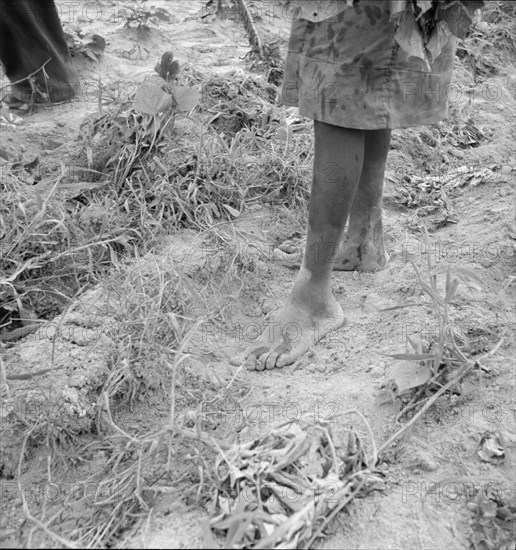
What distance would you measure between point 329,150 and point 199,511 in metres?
1.05

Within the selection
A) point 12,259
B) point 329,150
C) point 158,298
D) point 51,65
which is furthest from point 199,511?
point 51,65

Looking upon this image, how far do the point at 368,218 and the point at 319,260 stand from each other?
1.36 ft

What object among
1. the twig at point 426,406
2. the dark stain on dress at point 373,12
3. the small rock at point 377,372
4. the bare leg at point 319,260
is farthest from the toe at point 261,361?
the dark stain on dress at point 373,12

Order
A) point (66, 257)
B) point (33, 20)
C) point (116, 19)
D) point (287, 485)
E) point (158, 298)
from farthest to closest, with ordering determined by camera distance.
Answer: point (116, 19) < point (33, 20) < point (66, 257) < point (158, 298) < point (287, 485)

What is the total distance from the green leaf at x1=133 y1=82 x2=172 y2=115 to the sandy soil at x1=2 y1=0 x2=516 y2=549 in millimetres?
441

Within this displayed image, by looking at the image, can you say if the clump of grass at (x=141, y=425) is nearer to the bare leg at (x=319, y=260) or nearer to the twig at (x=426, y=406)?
the bare leg at (x=319, y=260)

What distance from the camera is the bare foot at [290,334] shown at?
210 centimetres

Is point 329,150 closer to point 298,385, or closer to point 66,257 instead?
point 298,385

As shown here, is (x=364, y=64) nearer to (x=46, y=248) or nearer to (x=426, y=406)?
(x=426, y=406)

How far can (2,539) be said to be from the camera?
60.4 inches

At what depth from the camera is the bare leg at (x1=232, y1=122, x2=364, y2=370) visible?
1.96 meters

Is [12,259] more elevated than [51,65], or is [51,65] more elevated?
[51,65]

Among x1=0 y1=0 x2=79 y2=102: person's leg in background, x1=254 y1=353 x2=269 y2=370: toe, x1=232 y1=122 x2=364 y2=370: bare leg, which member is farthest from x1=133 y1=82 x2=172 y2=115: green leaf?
x1=254 y1=353 x2=269 y2=370: toe

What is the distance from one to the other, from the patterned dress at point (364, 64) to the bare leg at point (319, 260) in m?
0.10
